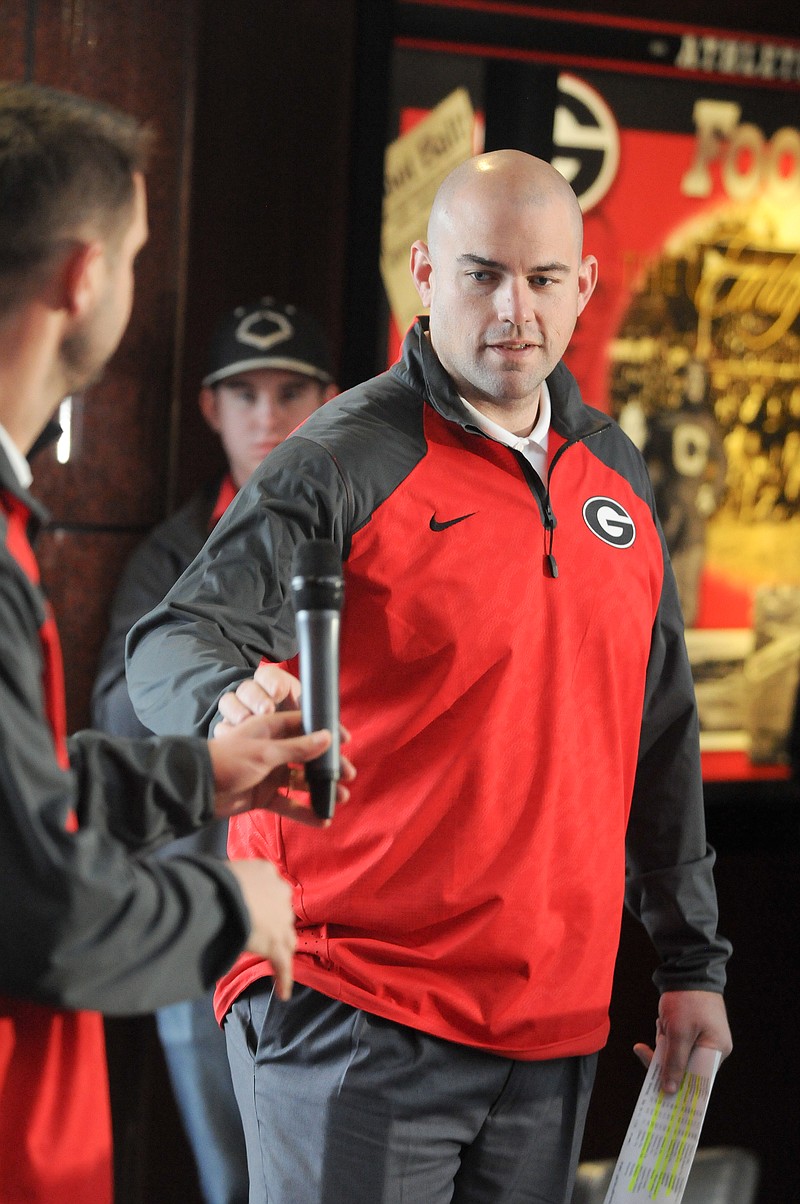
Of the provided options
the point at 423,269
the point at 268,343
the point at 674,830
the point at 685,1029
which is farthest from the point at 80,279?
the point at 268,343

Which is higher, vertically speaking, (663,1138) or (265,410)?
(265,410)

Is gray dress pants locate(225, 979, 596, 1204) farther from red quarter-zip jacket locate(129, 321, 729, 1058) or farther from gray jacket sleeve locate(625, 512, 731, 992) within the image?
gray jacket sleeve locate(625, 512, 731, 992)

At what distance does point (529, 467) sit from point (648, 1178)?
1.03m

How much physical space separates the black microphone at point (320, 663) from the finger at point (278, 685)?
12 cm

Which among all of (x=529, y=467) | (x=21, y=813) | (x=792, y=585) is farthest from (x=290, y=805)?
(x=792, y=585)

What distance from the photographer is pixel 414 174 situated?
3.43 meters

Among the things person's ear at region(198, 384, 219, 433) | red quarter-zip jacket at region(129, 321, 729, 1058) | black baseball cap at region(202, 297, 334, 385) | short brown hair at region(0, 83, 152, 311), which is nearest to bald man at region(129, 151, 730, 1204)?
red quarter-zip jacket at region(129, 321, 729, 1058)

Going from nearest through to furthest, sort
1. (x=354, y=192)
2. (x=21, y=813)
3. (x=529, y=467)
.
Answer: (x=21, y=813) < (x=529, y=467) < (x=354, y=192)

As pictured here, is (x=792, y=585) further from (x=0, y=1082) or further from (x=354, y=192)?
(x=0, y=1082)

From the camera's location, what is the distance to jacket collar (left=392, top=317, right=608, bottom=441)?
6.82 feet

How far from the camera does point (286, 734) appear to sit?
1.51 m

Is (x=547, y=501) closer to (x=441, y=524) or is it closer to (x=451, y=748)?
(x=441, y=524)

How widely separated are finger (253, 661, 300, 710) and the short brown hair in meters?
0.48

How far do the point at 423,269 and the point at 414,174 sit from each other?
1.30 meters
